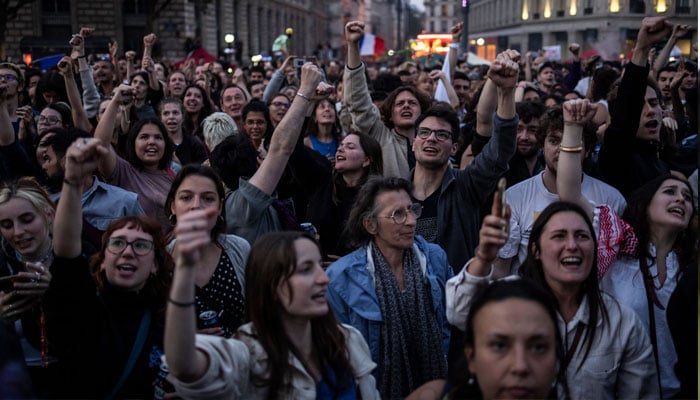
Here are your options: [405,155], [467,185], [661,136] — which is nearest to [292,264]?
[467,185]

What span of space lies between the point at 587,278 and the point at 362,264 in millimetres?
1170

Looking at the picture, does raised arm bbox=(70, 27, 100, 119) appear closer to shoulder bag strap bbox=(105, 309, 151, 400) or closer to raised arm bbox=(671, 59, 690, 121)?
shoulder bag strap bbox=(105, 309, 151, 400)

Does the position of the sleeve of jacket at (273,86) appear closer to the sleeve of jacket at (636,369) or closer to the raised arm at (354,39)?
the raised arm at (354,39)

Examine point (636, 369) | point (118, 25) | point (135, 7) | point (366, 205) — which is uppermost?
point (135, 7)

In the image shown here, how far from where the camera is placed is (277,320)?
9.45ft

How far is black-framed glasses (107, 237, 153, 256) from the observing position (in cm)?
338

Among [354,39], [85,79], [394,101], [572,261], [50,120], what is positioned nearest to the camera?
[572,261]

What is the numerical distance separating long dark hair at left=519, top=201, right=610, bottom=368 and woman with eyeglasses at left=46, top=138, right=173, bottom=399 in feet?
5.68

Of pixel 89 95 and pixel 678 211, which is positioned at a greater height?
pixel 89 95

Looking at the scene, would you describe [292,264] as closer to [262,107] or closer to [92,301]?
[92,301]

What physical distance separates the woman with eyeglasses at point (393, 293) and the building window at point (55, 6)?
133 feet

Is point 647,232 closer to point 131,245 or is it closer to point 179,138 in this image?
point 131,245

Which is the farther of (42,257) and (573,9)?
(573,9)

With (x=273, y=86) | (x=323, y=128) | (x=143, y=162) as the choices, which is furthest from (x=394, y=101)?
(x=273, y=86)
